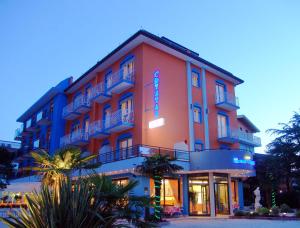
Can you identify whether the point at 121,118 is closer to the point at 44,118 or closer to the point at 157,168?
the point at 157,168

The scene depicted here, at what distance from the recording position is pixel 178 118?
2533cm

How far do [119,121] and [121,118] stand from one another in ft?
1.19

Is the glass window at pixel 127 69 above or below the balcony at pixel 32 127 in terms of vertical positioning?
above

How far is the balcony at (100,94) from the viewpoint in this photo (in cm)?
2707

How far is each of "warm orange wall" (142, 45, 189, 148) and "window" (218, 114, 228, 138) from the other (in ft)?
15.3

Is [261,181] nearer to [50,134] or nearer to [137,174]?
[137,174]

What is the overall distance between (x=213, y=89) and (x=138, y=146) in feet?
37.5

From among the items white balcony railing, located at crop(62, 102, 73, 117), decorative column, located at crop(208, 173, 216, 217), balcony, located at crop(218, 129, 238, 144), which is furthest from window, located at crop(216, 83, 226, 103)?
white balcony railing, located at crop(62, 102, 73, 117)

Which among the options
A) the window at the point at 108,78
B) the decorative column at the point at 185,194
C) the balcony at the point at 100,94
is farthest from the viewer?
the window at the point at 108,78

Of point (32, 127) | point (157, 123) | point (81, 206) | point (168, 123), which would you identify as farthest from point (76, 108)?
point (81, 206)

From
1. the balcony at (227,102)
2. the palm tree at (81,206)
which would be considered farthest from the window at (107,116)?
the palm tree at (81,206)

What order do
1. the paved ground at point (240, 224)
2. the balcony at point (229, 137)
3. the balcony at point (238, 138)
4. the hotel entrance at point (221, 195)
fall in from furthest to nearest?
the balcony at point (238, 138), the balcony at point (229, 137), the hotel entrance at point (221, 195), the paved ground at point (240, 224)

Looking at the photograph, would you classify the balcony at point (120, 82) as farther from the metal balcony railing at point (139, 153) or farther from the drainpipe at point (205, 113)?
the drainpipe at point (205, 113)

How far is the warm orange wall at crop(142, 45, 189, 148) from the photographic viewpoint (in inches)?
918
